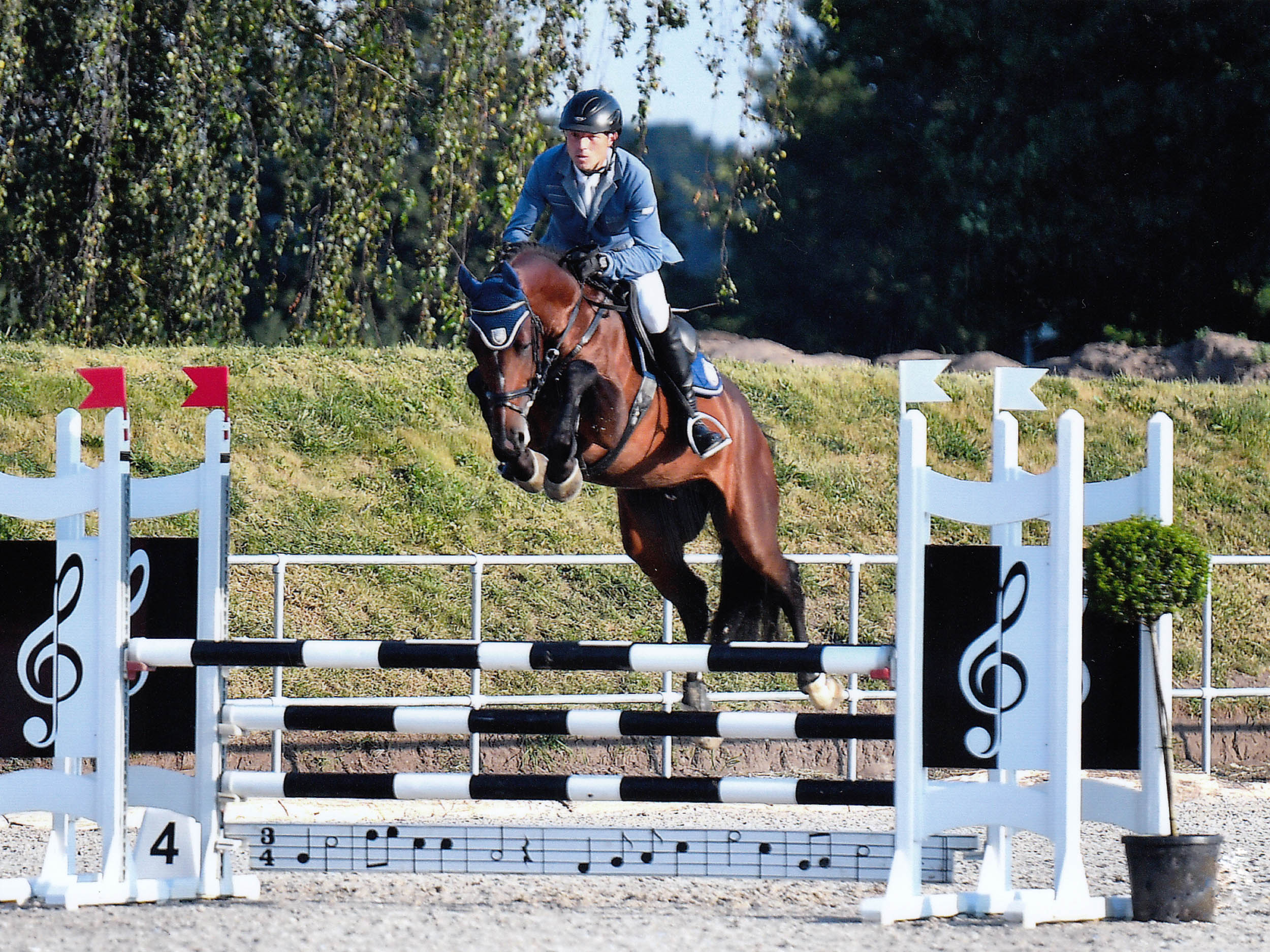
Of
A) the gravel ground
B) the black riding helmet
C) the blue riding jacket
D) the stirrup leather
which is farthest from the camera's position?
the stirrup leather

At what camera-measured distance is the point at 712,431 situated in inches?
207

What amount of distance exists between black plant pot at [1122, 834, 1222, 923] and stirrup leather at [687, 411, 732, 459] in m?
2.01

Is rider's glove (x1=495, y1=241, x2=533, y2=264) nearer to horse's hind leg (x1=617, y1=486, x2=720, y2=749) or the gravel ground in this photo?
horse's hind leg (x1=617, y1=486, x2=720, y2=749)

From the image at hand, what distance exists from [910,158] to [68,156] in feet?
46.8

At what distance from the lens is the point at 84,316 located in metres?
10.4

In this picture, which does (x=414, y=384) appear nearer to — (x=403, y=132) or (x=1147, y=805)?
(x=403, y=132)

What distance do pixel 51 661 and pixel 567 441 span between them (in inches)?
65.3

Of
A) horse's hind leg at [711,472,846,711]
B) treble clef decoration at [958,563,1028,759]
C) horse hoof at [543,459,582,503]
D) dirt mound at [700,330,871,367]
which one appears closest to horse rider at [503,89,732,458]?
horse's hind leg at [711,472,846,711]

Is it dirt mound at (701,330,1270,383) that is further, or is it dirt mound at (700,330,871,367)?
dirt mound at (701,330,1270,383)

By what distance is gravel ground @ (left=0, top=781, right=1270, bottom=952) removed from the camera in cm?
343

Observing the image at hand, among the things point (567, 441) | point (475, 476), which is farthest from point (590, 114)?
point (475, 476)

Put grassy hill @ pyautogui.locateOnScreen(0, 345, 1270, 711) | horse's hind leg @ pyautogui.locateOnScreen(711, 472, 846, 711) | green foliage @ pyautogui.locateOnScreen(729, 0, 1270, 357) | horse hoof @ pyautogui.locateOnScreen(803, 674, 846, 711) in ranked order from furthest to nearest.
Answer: green foliage @ pyautogui.locateOnScreen(729, 0, 1270, 357)
grassy hill @ pyautogui.locateOnScreen(0, 345, 1270, 711)
horse hoof @ pyautogui.locateOnScreen(803, 674, 846, 711)
horse's hind leg @ pyautogui.locateOnScreen(711, 472, 846, 711)

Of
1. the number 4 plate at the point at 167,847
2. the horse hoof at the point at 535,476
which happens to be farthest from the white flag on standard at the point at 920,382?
the number 4 plate at the point at 167,847

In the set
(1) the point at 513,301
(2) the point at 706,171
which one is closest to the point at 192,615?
(1) the point at 513,301
